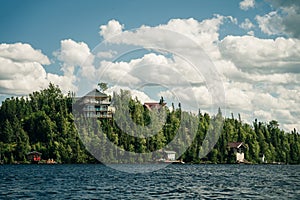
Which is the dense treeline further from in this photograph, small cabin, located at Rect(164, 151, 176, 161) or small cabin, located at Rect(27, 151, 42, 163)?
small cabin, located at Rect(164, 151, 176, 161)

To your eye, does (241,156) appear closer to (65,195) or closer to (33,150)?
(33,150)

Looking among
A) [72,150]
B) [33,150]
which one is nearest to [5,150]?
[33,150]

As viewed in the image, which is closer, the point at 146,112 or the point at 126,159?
the point at 126,159

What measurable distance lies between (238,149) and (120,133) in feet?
140

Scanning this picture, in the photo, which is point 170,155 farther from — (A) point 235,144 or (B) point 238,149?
(B) point 238,149

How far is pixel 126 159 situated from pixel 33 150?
91.8ft

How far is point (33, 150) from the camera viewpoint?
136 meters

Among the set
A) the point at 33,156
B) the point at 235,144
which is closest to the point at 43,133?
the point at 33,156

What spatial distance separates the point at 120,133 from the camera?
145000mm

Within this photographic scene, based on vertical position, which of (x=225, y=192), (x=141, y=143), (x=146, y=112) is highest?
(x=146, y=112)

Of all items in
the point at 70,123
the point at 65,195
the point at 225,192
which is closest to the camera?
the point at 65,195

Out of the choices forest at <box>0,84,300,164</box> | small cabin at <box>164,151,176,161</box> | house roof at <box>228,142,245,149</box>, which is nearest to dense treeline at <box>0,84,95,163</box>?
forest at <box>0,84,300,164</box>

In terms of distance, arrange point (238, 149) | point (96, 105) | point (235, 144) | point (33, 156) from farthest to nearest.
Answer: point (238, 149) < point (235, 144) < point (96, 105) < point (33, 156)

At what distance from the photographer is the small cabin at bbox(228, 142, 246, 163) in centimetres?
15638
